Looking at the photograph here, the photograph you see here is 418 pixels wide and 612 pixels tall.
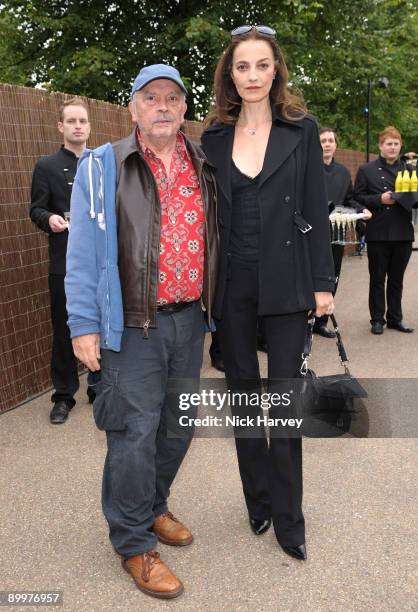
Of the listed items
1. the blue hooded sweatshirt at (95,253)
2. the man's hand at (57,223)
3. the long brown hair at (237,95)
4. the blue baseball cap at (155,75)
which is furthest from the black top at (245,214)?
the man's hand at (57,223)

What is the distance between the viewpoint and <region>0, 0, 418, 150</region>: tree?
47.1ft

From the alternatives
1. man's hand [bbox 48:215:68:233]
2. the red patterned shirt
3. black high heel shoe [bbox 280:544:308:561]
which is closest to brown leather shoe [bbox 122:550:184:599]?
black high heel shoe [bbox 280:544:308:561]

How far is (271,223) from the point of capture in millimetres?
2742

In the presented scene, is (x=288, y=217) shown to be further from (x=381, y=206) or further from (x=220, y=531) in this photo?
(x=381, y=206)

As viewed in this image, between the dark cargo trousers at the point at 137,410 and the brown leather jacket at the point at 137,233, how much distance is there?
0.40 feet

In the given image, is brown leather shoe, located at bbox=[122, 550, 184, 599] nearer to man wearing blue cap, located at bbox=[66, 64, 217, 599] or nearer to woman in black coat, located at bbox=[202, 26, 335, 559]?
man wearing blue cap, located at bbox=[66, 64, 217, 599]

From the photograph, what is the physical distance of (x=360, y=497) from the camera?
351 centimetres

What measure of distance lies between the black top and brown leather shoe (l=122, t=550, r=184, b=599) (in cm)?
136

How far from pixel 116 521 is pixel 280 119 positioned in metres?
1.86

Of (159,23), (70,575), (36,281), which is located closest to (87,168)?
(70,575)

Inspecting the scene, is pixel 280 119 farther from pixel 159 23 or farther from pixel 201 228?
pixel 159 23

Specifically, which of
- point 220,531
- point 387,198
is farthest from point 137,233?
point 387,198

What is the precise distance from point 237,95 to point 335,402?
5.54 feet

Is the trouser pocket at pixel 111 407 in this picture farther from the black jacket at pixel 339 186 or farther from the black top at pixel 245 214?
the black jacket at pixel 339 186
